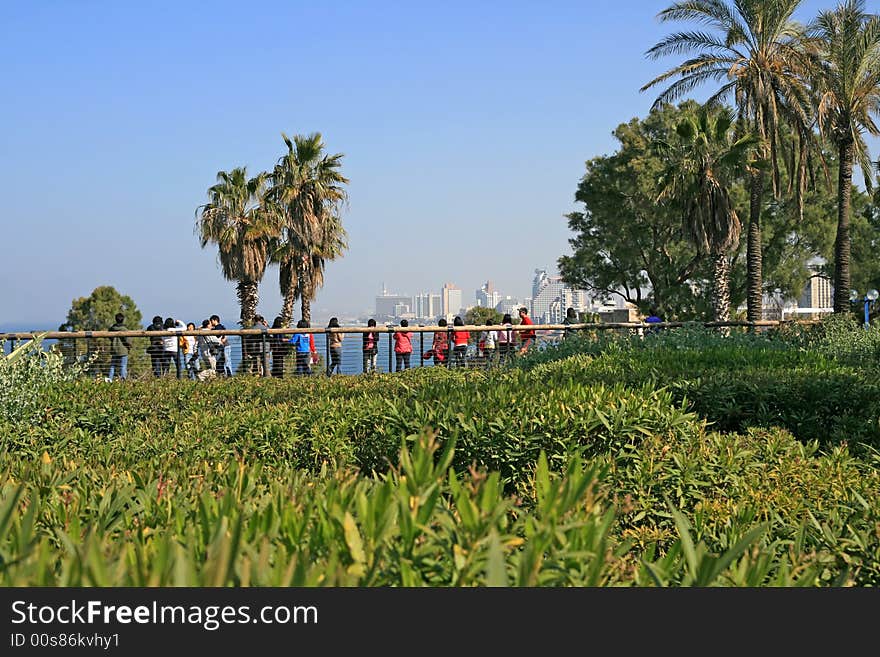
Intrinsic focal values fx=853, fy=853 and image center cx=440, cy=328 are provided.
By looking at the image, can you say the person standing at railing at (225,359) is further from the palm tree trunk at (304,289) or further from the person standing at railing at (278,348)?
the palm tree trunk at (304,289)

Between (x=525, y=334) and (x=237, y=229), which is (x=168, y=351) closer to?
(x=525, y=334)

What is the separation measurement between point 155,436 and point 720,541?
147 inches

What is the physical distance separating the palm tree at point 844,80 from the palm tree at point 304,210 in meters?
18.2

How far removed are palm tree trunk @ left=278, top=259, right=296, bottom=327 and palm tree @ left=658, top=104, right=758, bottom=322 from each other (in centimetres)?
1583

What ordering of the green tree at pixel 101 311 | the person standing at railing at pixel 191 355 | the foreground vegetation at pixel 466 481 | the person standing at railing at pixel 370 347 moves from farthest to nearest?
1. the green tree at pixel 101 311
2. the person standing at railing at pixel 370 347
3. the person standing at railing at pixel 191 355
4. the foreground vegetation at pixel 466 481

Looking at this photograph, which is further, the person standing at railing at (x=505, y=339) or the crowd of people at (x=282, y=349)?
the person standing at railing at (x=505, y=339)

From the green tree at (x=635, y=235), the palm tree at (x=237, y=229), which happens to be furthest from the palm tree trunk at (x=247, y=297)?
the green tree at (x=635, y=235)

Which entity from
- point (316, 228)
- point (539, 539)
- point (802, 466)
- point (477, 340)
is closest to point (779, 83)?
point (477, 340)

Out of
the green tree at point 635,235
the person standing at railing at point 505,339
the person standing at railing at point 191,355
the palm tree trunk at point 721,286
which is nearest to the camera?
the person standing at railing at point 191,355

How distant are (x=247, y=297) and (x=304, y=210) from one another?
4.16 metres

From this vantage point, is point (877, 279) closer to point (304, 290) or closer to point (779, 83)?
point (779, 83)

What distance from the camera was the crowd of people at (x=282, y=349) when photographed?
15094 millimetres

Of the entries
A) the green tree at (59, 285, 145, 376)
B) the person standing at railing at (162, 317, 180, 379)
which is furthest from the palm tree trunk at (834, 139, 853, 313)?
the green tree at (59, 285, 145, 376)
